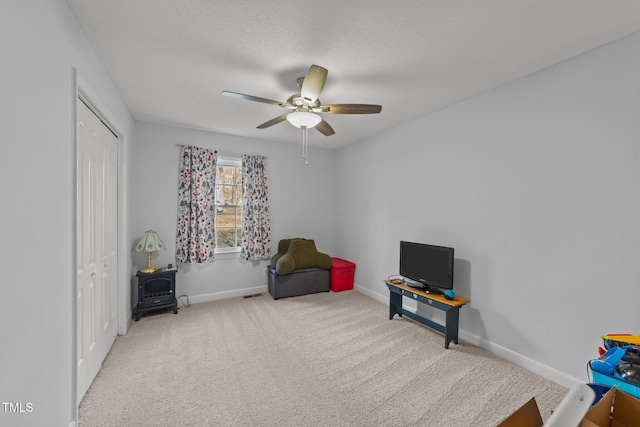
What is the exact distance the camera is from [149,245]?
3.41 meters

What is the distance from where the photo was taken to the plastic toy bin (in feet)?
15.0

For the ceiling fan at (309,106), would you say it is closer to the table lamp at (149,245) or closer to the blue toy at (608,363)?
the blue toy at (608,363)

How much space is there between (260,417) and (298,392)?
0.35 metres

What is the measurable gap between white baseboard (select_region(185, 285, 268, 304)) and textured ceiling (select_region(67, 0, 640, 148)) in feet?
9.30

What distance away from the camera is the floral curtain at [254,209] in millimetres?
4426

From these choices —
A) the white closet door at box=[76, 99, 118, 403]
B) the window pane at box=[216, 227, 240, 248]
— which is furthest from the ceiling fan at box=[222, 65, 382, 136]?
the window pane at box=[216, 227, 240, 248]

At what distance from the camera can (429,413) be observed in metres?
1.88

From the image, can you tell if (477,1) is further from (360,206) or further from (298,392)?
(360,206)

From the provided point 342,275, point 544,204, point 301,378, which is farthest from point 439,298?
point 342,275

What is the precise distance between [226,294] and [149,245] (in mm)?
1435

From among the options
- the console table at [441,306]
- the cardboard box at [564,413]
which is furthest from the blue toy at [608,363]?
the console table at [441,306]

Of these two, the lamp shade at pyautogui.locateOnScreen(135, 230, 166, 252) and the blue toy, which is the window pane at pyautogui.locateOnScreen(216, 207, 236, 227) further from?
the blue toy

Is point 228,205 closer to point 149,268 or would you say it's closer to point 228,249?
point 228,249

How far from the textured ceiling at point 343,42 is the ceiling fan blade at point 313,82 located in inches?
6.1
